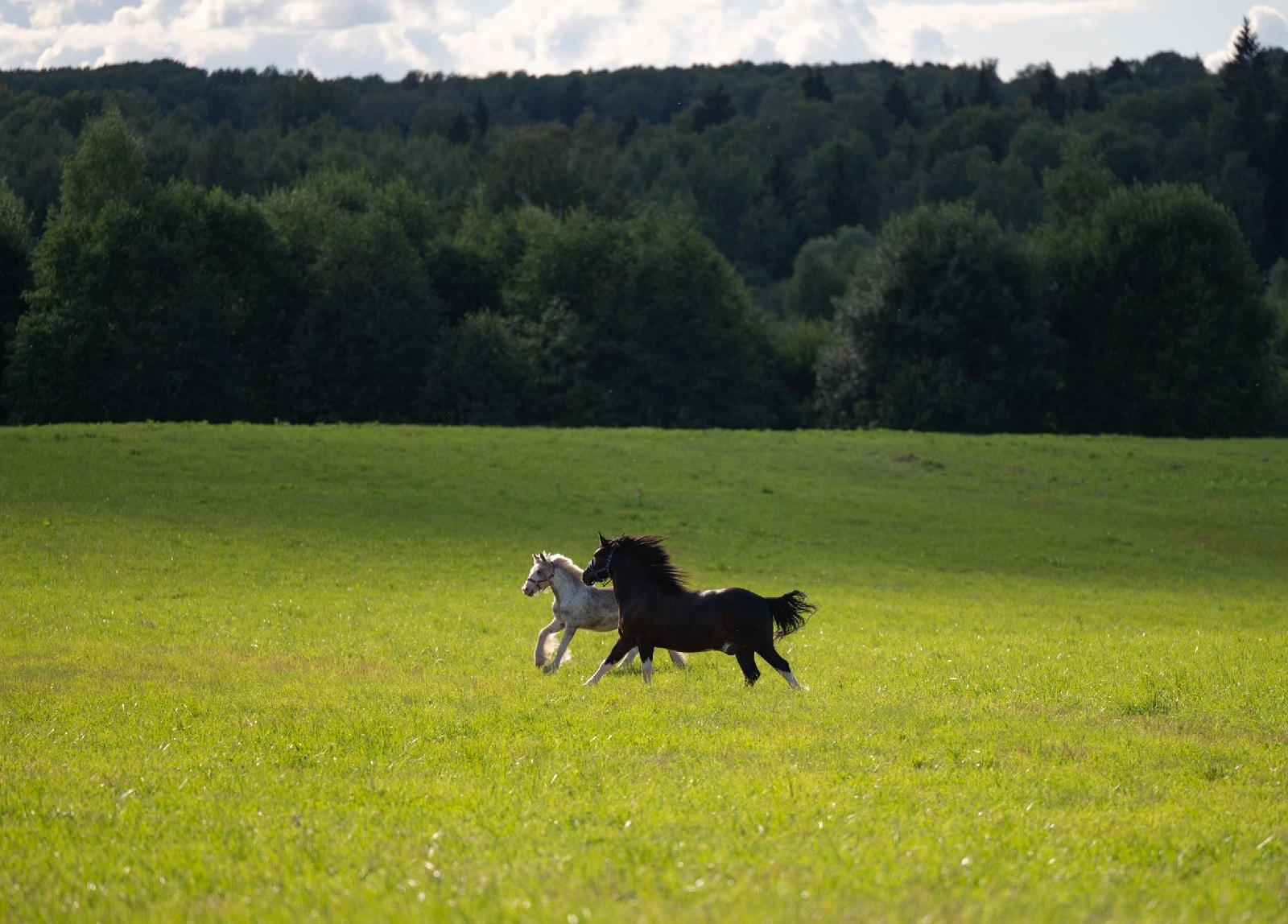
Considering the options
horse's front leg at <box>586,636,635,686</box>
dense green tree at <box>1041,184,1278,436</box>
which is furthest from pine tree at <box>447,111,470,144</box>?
horse's front leg at <box>586,636,635,686</box>

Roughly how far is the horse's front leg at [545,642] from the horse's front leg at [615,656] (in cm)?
130

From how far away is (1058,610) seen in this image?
25031 millimetres

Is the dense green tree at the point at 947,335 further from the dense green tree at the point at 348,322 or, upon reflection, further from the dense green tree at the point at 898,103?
the dense green tree at the point at 898,103

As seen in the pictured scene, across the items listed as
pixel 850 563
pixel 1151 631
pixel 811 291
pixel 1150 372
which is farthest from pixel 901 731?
pixel 811 291

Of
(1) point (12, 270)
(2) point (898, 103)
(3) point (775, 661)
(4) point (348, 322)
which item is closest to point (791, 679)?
(3) point (775, 661)

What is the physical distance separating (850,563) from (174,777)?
76.9 ft

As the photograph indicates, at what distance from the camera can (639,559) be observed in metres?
15.6

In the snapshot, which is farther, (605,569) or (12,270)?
(12,270)

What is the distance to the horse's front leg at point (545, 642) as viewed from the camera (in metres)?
16.5

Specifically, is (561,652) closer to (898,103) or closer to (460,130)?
(460,130)

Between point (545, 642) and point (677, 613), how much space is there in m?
2.49

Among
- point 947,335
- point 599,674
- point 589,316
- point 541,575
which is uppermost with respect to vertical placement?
point 947,335

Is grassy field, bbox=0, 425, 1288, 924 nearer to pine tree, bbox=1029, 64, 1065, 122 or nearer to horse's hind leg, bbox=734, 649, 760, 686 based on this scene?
horse's hind leg, bbox=734, 649, 760, 686

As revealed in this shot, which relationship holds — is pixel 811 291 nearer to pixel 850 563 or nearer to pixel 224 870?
pixel 850 563
